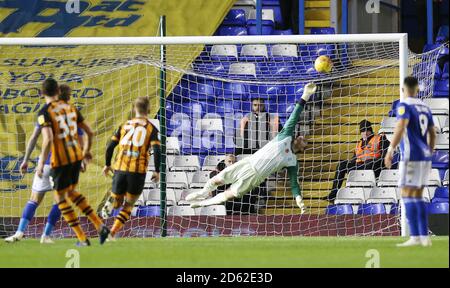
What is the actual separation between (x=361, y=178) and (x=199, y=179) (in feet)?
7.96

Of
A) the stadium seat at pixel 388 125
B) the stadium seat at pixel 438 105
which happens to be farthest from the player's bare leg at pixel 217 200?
the stadium seat at pixel 438 105

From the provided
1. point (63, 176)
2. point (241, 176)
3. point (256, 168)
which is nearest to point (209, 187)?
point (241, 176)

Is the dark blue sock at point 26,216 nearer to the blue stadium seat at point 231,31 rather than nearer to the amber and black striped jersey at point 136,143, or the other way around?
the amber and black striped jersey at point 136,143

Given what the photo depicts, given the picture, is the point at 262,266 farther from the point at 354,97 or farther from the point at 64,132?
the point at 354,97

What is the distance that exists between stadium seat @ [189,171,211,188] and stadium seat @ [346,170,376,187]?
6.99 ft

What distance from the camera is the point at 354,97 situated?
18.8 metres

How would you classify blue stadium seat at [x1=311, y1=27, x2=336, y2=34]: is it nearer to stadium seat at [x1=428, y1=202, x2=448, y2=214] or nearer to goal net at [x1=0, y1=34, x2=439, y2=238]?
goal net at [x1=0, y1=34, x2=439, y2=238]

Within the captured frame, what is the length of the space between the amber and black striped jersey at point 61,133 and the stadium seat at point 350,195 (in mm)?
5725

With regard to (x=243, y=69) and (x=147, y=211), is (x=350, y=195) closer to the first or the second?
(x=243, y=69)

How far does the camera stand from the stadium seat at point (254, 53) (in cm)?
1962

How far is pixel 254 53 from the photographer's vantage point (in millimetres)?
19688

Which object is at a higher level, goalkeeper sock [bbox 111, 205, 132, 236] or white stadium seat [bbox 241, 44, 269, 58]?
white stadium seat [bbox 241, 44, 269, 58]

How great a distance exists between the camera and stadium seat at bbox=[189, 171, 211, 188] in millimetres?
17559

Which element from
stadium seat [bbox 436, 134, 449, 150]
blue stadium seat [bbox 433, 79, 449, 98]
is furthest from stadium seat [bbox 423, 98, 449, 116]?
stadium seat [bbox 436, 134, 449, 150]
